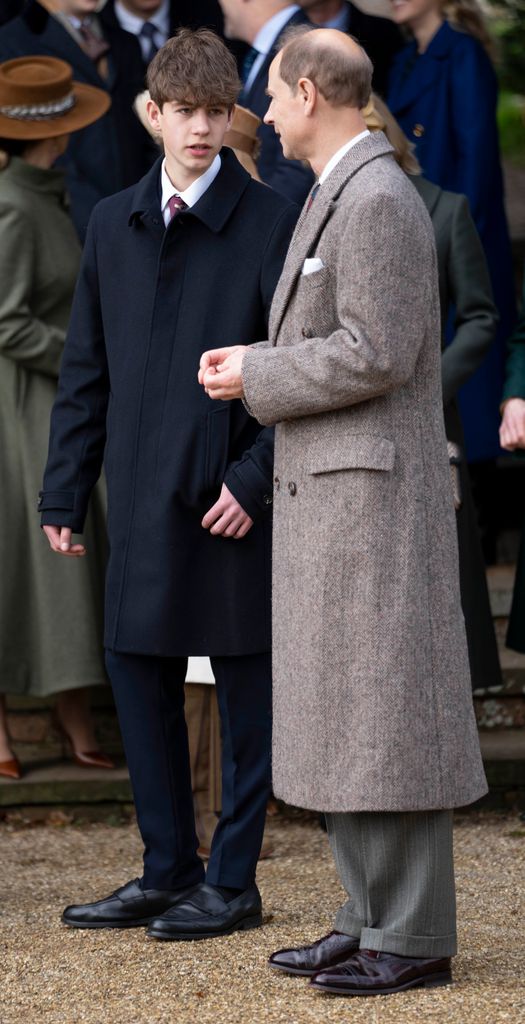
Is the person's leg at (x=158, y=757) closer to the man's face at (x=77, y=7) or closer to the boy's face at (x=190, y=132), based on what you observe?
the boy's face at (x=190, y=132)

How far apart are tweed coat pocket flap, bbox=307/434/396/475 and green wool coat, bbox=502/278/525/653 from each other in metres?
1.46

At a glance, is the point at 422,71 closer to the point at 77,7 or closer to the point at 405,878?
the point at 77,7

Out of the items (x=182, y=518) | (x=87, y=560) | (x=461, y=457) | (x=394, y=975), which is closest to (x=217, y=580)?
(x=182, y=518)

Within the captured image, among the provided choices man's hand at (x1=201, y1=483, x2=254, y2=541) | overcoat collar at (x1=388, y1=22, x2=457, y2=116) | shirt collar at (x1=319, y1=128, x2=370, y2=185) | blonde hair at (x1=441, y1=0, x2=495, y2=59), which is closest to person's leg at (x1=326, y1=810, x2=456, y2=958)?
man's hand at (x1=201, y1=483, x2=254, y2=541)

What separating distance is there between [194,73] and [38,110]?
169cm

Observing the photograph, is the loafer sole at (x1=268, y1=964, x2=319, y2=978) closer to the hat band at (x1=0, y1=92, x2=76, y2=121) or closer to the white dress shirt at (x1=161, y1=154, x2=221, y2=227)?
the white dress shirt at (x1=161, y1=154, x2=221, y2=227)

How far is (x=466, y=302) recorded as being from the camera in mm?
4684

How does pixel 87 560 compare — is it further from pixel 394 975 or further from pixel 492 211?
pixel 394 975

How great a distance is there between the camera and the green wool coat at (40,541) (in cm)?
509

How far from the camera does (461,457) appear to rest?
4.75 m

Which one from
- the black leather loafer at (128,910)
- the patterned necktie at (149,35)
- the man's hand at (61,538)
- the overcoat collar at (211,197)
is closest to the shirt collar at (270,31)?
the patterned necktie at (149,35)

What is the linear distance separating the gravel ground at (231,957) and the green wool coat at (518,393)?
570 mm

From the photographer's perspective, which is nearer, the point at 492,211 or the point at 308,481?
the point at 308,481

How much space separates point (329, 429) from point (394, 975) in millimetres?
1013
